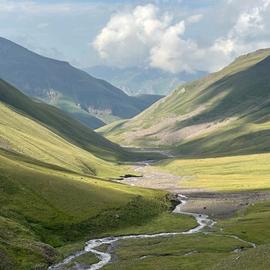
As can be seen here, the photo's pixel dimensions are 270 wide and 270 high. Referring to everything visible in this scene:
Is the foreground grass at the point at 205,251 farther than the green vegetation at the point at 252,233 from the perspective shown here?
Yes

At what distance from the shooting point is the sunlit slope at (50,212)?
3696 inches

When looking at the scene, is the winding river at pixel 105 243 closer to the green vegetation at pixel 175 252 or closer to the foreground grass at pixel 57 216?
the foreground grass at pixel 57 216

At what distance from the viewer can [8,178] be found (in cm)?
13300

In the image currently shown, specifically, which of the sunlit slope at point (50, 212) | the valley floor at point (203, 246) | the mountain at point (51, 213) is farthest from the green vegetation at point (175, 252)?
the sunlit slope at point (50, 212)

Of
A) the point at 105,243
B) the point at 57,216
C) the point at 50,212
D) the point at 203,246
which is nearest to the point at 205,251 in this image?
the point at 203,246

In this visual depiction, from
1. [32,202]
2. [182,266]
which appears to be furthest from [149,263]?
[32,202]

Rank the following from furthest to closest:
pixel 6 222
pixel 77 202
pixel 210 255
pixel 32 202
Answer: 1. pixel 77 202
2. pixel 32 202
3. pixel 6 222
4. pixel 210 255

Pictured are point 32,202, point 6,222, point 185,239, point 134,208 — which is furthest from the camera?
point 134,208

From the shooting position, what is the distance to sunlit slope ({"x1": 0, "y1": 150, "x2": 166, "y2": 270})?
93875 mm

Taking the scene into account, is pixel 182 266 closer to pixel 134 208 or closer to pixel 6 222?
pixel 6 222

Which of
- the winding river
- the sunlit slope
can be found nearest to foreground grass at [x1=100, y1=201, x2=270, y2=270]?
the winding river

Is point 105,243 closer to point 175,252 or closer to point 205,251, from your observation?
point 175,252

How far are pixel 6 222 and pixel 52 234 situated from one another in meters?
12.5

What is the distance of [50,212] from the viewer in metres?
125
